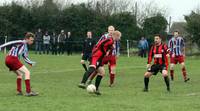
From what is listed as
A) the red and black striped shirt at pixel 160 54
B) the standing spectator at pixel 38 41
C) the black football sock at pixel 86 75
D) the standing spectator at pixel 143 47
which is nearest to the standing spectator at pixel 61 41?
the standing spectator at pixel 38 41

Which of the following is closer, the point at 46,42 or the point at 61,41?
the point at 46,42

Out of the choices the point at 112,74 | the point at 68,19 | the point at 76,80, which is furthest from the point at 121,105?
the point at 68,19

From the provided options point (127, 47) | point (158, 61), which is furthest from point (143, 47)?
point (158, 61)

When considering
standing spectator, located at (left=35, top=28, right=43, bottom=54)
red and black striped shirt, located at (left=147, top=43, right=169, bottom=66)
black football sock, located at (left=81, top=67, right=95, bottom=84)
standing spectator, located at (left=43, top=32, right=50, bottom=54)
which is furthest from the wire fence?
black football sock, located at (left=81, top=67, right=95, bottom=84)

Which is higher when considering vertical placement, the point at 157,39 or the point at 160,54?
the point at 157,39

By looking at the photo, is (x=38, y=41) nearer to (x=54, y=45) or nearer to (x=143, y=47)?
(x=54, y=45)

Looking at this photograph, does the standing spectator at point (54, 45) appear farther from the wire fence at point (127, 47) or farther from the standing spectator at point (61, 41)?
the wire fence at point (127, 47)

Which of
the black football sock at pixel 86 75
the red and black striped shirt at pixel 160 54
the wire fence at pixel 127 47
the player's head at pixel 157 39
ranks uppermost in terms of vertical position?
the player's head at pixel 157 39

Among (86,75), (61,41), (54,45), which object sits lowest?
(54,45)

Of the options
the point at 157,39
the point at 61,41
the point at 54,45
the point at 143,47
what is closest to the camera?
the point at 157,39

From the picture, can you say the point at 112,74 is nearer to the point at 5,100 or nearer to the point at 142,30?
the point at 5,100

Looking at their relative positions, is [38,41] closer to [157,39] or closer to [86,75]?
[157,39]

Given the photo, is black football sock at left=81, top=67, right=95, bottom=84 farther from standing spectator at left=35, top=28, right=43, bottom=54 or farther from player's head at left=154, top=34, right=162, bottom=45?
standing spectator at left=35, top=28, right=43, bottom=54

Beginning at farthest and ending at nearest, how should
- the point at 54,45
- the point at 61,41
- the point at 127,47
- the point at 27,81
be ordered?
the point at 127,47 < the point at 54,45 < the point at 61,41 < the point at 27,81
